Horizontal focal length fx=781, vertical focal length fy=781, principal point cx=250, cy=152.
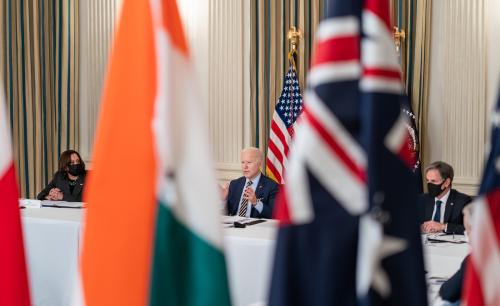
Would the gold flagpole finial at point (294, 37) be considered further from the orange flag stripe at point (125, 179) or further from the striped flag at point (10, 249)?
the orange flag stripe at point (125, 179)

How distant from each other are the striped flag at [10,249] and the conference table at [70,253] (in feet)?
10.1

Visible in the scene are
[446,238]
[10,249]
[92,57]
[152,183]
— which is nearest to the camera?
[152,183]

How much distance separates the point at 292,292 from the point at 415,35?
6444 mm

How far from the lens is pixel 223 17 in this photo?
8781mm

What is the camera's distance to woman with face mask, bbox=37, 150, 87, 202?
24.5ft

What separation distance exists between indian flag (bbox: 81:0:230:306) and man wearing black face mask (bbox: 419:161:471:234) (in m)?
4.37

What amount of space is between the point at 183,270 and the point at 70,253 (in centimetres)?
430

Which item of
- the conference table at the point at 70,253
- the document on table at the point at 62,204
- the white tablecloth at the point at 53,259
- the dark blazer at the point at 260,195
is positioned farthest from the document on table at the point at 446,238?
the document on table at the point at 62,204

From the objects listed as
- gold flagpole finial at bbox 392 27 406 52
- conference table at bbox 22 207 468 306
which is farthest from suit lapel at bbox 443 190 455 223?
gold flagpole finial at bbox 392 27 406 52

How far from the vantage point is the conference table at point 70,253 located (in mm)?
4934

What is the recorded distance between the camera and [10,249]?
1.79 m

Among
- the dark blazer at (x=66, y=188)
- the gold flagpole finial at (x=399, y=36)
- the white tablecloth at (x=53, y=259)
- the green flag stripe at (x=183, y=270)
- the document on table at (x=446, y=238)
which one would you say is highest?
the gold flagpole finial at (x=399, y=36)

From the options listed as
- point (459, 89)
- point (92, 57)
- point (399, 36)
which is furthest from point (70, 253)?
point (92, 57)

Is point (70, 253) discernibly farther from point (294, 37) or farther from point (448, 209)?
point (294, 37)
